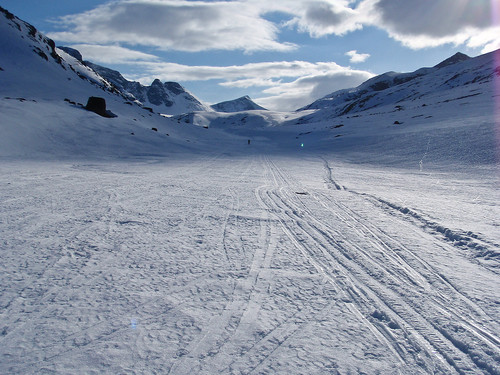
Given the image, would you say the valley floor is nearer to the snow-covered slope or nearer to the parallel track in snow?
the parallel track in snow

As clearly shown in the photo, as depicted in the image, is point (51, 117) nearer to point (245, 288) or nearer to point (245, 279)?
point (245, 279)

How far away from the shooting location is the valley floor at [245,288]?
260 centimetres

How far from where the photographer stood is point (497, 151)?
15688 millimetres

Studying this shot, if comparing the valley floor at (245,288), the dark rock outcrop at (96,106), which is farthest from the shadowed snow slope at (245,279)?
the dark rock outcrop at (96,106)

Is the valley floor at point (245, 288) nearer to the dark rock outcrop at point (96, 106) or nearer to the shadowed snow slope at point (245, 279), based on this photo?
the shadowed snow slope at point (245, 279)

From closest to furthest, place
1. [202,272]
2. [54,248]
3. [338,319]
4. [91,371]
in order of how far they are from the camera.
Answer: [91,371]
[338,319]
[202,272]
[54,248]

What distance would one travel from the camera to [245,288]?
12.0ft

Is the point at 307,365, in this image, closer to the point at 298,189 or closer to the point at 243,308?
the point at 243,308

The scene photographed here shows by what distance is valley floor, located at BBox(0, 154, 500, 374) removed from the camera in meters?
2.60

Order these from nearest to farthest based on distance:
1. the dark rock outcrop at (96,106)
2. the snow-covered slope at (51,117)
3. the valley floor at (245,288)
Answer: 1. the valley floor at (245,288)
2. the snow-covered slope at (51,117)
3. the dark rock outcrop at (96,106)

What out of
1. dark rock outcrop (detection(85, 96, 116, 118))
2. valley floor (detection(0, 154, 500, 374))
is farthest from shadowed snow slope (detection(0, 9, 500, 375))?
dark rock outcrop (detection(85, 96, 116, 118))

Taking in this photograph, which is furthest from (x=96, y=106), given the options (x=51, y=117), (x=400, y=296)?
(x=400, y=296)

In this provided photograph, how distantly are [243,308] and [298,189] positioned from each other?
698 centimetres

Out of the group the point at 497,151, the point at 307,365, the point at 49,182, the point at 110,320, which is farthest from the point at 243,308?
the point at 497,151
